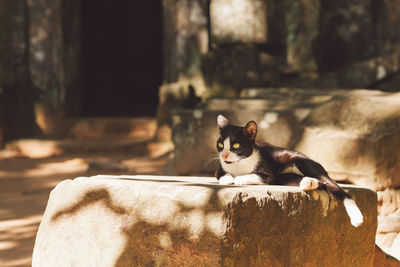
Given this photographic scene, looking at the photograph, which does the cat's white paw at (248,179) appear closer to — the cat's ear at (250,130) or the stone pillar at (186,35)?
the cat's ear at (250,130)

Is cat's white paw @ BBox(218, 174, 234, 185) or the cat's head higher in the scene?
the cat's head

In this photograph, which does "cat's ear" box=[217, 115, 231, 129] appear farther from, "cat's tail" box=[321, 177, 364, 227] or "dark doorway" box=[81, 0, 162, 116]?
"dark doorway" box=[81, 0, 162, 116]

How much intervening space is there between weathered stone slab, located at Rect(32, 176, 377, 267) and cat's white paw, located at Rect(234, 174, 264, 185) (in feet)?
0.29

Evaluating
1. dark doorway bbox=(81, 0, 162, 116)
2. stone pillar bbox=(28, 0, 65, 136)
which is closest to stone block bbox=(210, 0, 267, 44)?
stone pillar bbox=(28, 0, 65, 136)

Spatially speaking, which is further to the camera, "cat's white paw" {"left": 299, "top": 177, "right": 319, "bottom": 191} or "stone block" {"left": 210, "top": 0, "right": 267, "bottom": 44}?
"stone block" {"left": 210, "top": 0, "right": 267, "bottom": 44}

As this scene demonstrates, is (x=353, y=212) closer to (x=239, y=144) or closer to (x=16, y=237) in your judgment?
(x=239, y=144)

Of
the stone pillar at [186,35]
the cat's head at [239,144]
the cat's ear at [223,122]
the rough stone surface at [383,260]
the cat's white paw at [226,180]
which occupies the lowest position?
the rough stone surface at [383,260]

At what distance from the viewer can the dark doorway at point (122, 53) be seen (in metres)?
11.5

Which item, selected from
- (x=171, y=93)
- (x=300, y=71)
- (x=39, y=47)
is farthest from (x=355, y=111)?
(x=39, y=47)

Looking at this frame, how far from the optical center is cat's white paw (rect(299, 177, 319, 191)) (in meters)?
2.29

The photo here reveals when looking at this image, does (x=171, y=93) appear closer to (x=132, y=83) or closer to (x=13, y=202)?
(x=13, y=202)

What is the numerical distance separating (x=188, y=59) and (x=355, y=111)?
12.2 ft

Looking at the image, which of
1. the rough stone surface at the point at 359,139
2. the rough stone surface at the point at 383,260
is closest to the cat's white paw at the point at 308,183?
the rough stone surface at the point at 383,260

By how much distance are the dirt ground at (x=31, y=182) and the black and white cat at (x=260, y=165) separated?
1.50 meters
